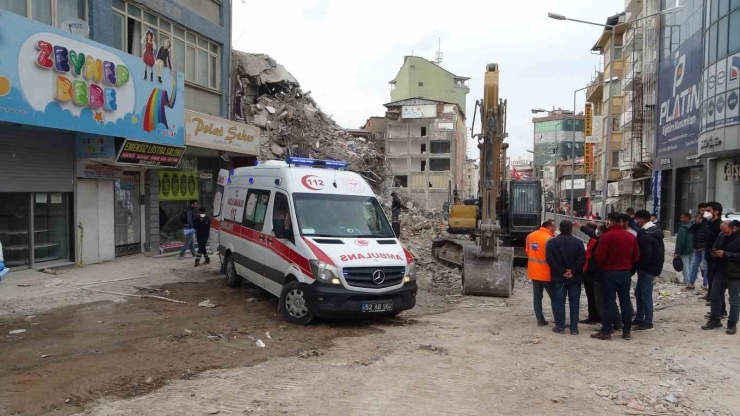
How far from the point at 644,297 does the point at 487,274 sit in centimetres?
379

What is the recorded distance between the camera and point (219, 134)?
58.2ft

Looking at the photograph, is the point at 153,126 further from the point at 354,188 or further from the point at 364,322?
the point at 364,322

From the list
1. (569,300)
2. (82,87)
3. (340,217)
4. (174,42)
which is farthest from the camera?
(174,42)

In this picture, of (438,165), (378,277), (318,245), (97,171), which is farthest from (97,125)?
(438,165)

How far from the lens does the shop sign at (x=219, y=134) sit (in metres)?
16.4

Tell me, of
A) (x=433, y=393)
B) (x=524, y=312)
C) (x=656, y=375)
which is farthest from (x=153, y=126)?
(x=656, y=375)

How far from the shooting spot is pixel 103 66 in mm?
12555

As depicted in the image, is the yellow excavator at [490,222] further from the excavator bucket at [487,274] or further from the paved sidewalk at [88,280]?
the paved sidewalk at [88,280]

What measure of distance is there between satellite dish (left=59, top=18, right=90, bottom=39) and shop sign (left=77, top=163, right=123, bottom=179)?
10.7ft

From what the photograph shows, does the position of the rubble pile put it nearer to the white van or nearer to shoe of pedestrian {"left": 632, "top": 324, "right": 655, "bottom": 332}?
the white van

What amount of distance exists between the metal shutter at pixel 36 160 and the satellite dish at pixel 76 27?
2408mm

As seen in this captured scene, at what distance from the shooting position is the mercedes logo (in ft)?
26.8

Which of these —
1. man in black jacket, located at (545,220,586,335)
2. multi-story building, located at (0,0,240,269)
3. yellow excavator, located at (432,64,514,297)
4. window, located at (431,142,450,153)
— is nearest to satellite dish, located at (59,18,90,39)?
multi-story building, located at (0,0,240,269)

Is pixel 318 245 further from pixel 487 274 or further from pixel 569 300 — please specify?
pixel 487 274
